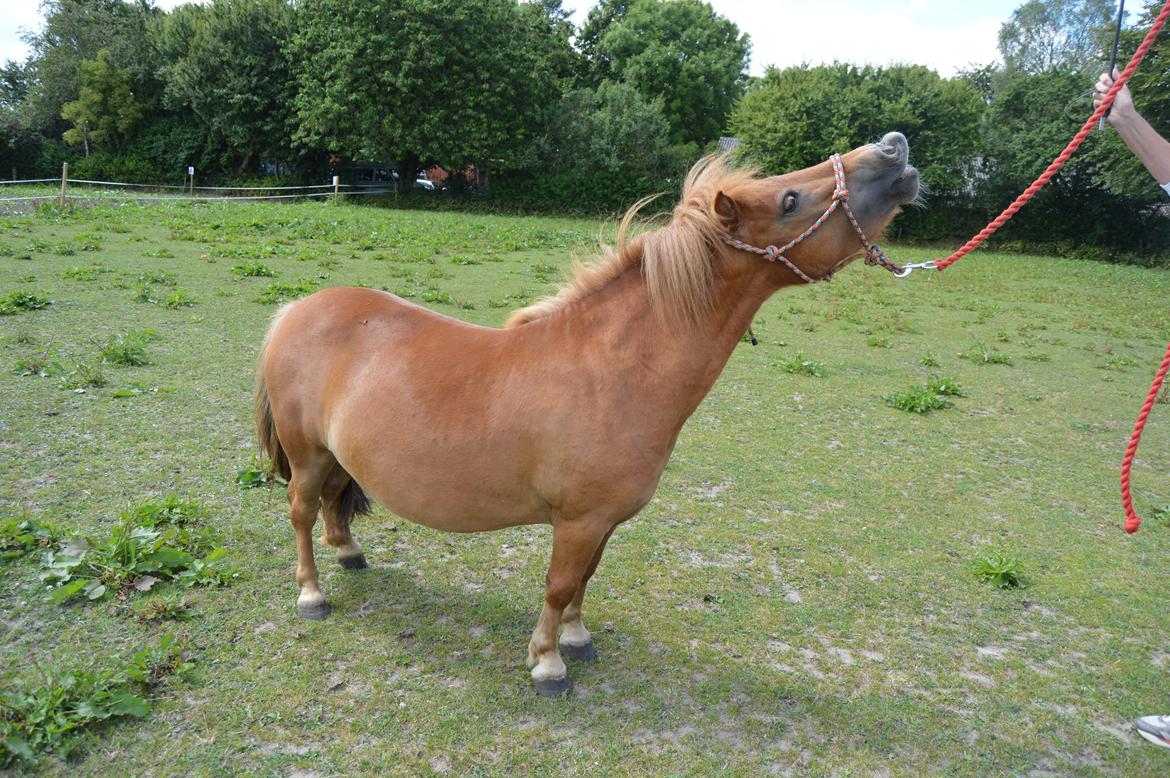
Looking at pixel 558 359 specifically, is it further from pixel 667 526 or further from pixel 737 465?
pixel 737 465

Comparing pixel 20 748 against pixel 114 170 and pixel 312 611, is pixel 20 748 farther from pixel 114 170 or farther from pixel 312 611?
pixel 114 170

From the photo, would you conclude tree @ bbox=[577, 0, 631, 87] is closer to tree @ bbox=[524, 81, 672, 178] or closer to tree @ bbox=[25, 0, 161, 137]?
tree @ bbox=[524, 81, 672, 178]

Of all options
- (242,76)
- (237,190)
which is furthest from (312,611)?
(242,76)

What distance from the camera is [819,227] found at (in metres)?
2.50

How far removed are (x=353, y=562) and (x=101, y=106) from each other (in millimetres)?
45746

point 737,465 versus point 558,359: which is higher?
point 558,359

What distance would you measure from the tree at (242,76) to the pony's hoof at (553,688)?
3685 cm

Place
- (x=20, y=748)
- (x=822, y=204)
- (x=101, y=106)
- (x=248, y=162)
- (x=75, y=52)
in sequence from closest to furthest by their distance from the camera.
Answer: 1. (x=20, y=748)
2. (x=822, y=204)
3. (x=248, y=162)
4. (x=101, y=106)
5. (x=75, y=52)

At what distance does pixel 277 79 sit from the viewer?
35188mm

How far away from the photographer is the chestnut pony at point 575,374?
8.46 feet

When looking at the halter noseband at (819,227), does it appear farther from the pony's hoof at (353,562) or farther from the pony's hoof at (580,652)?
the pony's hoof at (353,562)

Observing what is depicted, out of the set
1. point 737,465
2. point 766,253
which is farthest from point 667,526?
point 766,253

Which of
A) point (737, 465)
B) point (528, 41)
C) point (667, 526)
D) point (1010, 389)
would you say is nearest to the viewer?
point (667, 526)

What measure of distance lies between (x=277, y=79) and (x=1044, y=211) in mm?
37403
